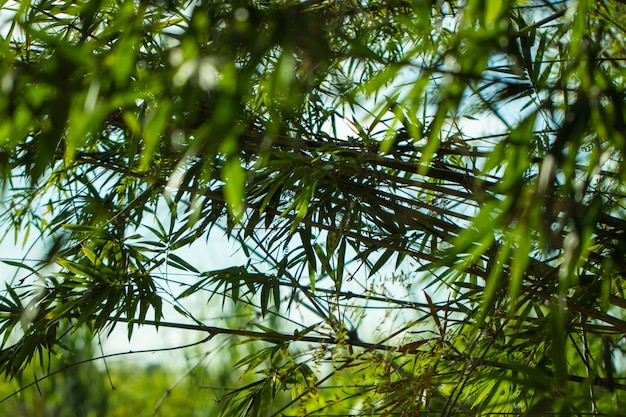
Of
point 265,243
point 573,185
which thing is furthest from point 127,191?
point 573,185

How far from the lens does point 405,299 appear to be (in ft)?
4.51

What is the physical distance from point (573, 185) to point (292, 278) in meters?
0.70

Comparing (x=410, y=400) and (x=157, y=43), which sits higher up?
(x=157, y=43)

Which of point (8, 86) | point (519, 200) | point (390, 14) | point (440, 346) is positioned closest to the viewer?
point (8, 86)

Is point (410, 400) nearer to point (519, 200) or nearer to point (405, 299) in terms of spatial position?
point (405, 299)

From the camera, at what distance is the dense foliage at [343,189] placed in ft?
2.73

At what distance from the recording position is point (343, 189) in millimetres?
1371

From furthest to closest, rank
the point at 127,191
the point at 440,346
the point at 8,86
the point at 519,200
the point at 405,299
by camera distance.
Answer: the point at 127,191 → the point at 405,299 → the point at 440,346 → the point at 519,200 → the point at 8,86

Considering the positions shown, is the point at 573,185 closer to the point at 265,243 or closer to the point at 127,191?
the point at 265,243

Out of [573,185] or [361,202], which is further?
[361,202]

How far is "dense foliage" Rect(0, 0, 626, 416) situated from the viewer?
0.83 metres

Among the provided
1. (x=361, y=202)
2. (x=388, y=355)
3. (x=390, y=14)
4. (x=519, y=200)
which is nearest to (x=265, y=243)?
(x=361, y=202)

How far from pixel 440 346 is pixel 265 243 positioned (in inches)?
19.6

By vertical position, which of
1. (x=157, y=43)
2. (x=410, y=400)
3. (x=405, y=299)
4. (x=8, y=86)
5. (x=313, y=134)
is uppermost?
(x=157, y=43)
